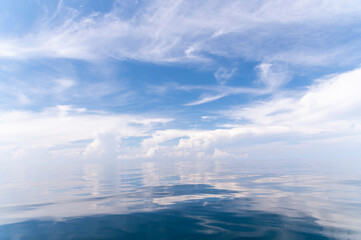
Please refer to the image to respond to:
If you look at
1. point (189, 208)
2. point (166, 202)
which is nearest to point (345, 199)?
point (189, 208)

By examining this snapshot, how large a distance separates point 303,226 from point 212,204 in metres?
9.40

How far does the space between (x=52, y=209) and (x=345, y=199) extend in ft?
111

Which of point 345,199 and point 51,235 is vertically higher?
point 51,235

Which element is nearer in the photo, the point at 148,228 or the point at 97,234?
the point at 97,234

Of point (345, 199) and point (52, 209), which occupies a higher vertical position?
point (52, 209)

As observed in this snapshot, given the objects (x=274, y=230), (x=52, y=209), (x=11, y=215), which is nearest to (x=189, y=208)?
(x=274, y=230)

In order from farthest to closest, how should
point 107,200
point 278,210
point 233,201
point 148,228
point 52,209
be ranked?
1. point 107,200
2. point 233,201
3. point 52,209
4. point 278,210
5. point 148,228

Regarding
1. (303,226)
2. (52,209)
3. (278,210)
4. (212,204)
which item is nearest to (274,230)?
(303,226)

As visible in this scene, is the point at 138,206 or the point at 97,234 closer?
the point at 97,234

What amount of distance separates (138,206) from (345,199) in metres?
24.6

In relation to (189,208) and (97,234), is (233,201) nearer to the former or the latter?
(189,208)

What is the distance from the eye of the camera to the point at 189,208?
20938mm

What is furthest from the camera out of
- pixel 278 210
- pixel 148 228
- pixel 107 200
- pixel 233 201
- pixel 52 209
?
pixel 107 200

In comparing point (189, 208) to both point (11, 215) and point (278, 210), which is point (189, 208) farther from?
point (11, 215)
